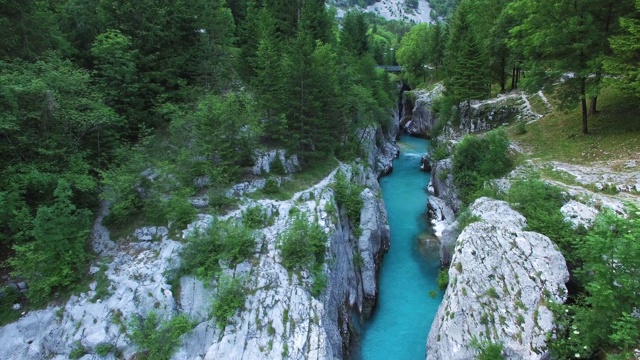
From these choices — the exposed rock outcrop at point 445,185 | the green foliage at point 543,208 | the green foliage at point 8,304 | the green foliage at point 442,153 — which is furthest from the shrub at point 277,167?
the green foliage at point 442,153

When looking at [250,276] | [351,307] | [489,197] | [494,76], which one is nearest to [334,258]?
[351,307]

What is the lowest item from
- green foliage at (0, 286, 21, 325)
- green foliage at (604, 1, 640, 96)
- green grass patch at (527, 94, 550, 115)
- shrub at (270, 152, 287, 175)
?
green foliage at (0, 286, 21, 325)

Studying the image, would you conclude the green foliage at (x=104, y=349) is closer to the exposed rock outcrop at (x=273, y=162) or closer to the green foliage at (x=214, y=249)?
the green foliage at (x=214, y=249)

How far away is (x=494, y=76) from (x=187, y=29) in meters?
34.8

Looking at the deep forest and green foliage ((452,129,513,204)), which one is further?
green foliage ((452,129,513,204))

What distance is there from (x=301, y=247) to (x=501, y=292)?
8962mm

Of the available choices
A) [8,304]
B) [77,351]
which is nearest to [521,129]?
[77,351]

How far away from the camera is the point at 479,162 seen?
2530cm

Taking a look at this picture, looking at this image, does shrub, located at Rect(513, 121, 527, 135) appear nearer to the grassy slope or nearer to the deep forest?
the grassy slope

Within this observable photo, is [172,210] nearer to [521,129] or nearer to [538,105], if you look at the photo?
[521,129]

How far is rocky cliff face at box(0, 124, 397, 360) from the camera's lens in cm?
1395

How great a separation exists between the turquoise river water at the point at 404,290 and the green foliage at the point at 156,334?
353 inches

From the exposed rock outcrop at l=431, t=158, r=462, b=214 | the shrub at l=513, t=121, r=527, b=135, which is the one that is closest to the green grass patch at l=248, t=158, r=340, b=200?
the exposed rock outcrop at l=431, t=158, r=462, b=214

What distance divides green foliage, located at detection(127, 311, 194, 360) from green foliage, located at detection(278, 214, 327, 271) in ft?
16.9
